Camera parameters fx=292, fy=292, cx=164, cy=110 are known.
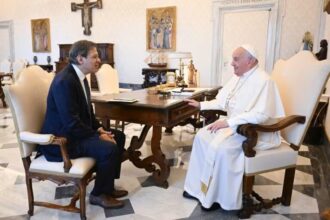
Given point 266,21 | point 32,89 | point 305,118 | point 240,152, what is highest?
point 266,21

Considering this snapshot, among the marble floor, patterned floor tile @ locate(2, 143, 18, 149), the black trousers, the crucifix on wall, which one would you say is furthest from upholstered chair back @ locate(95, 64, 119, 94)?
the crucifix on wall

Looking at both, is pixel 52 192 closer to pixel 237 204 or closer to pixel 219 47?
pixel 237 204

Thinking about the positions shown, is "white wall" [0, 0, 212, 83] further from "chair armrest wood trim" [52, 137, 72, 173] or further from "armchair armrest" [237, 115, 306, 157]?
"chair armrest wood trim" [52, 137, 72, 173]

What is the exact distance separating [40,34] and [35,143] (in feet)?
25.5

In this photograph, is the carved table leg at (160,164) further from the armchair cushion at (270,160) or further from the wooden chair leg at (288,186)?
the wooden chair leg at (288,186)

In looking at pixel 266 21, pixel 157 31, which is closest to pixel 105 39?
pixel 157 31

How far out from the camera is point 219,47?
6406mm

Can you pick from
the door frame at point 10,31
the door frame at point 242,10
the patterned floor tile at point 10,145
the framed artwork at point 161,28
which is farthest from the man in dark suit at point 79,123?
the door frame at point 10,31

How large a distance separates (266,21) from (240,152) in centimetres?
448

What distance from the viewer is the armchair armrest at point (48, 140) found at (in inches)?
74.4

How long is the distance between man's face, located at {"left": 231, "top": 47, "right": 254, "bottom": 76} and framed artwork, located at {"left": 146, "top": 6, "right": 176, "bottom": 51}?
4764 millimetres

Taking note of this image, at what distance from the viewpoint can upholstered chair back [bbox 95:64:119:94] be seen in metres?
4.41

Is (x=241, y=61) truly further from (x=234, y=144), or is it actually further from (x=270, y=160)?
(x=270, y=160)

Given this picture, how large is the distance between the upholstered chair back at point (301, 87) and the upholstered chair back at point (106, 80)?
105 inches
